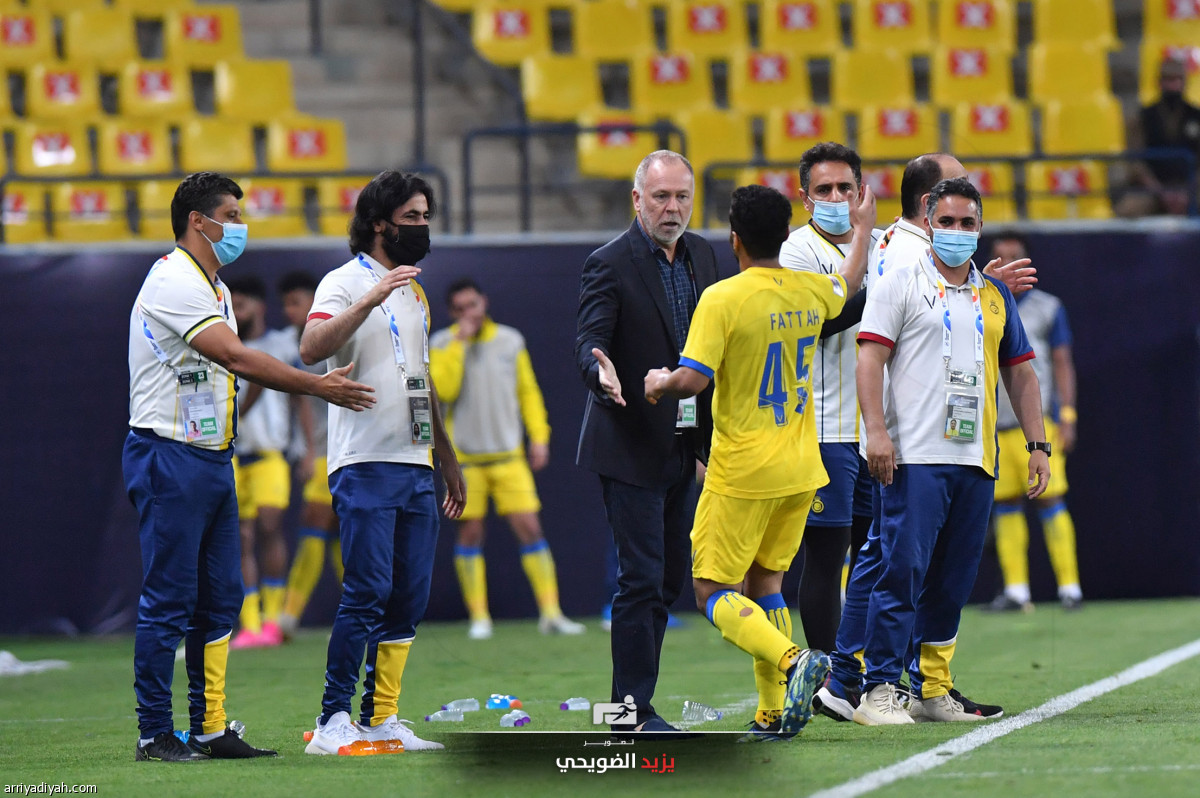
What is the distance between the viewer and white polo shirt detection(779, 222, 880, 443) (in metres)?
6.35

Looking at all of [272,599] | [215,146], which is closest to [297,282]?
[272,599]

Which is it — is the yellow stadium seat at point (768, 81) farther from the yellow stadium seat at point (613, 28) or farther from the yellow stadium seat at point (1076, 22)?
the yellow stadium seat at point (1076, 22)

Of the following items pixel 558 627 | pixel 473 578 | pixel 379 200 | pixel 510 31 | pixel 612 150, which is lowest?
pixel 558 627

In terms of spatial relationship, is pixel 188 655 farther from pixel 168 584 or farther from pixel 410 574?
pixel 410 574

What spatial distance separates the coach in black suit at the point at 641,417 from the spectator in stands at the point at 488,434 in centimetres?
507

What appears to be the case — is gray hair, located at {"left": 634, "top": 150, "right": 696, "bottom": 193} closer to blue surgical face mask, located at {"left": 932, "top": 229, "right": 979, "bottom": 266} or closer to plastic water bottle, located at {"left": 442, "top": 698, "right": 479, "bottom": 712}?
blue surgical face mask, located at {"left": 932, "top": 229, "right": 979, "bottom": 266}

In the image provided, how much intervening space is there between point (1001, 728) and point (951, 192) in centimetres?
198

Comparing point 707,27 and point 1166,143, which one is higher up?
point 707,27

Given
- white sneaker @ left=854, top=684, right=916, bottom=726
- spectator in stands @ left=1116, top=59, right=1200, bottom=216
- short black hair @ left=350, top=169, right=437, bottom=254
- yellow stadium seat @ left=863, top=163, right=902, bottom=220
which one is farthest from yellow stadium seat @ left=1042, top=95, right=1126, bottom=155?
short black hair @ left=350, top=169, right=437, bottom=254

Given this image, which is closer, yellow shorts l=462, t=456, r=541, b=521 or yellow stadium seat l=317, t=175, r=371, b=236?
yellow shorts l=462, t=456, r=541, b=521

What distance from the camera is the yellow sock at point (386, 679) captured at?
5891mm

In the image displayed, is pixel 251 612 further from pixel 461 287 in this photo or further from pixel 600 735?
pixel 600 735

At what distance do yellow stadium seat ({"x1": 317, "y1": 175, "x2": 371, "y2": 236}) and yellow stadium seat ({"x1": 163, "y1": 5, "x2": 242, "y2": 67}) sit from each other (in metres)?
2.15

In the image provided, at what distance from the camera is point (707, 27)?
14.8 m
